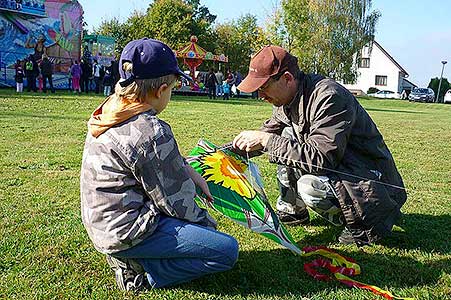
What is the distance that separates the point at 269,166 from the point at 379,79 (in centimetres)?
6932

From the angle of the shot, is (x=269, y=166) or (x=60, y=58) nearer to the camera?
(x=269, y=166)

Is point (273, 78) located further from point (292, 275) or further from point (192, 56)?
point (192, 56)

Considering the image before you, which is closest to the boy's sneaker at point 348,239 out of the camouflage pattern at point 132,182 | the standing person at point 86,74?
the camouflage pattern at point 132,182

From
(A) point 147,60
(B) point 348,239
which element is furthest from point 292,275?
(A) point 147,60

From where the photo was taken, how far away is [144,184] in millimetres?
2668

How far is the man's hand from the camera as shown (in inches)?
142

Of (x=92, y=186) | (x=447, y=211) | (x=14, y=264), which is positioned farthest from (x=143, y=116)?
(x=447, y=211)

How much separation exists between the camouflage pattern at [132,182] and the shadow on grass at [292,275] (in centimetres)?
55

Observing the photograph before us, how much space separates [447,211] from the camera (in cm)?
499

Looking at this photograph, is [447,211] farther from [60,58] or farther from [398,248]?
[60,58]

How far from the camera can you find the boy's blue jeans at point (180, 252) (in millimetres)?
2773

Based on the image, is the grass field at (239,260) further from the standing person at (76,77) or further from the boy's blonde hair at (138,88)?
the standing person at (76,77)

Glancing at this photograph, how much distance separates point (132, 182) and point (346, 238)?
6.17 feet

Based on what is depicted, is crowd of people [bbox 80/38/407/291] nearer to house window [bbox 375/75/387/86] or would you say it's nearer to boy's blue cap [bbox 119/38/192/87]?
boy's blue cap [bbox 119/38/192/87]
